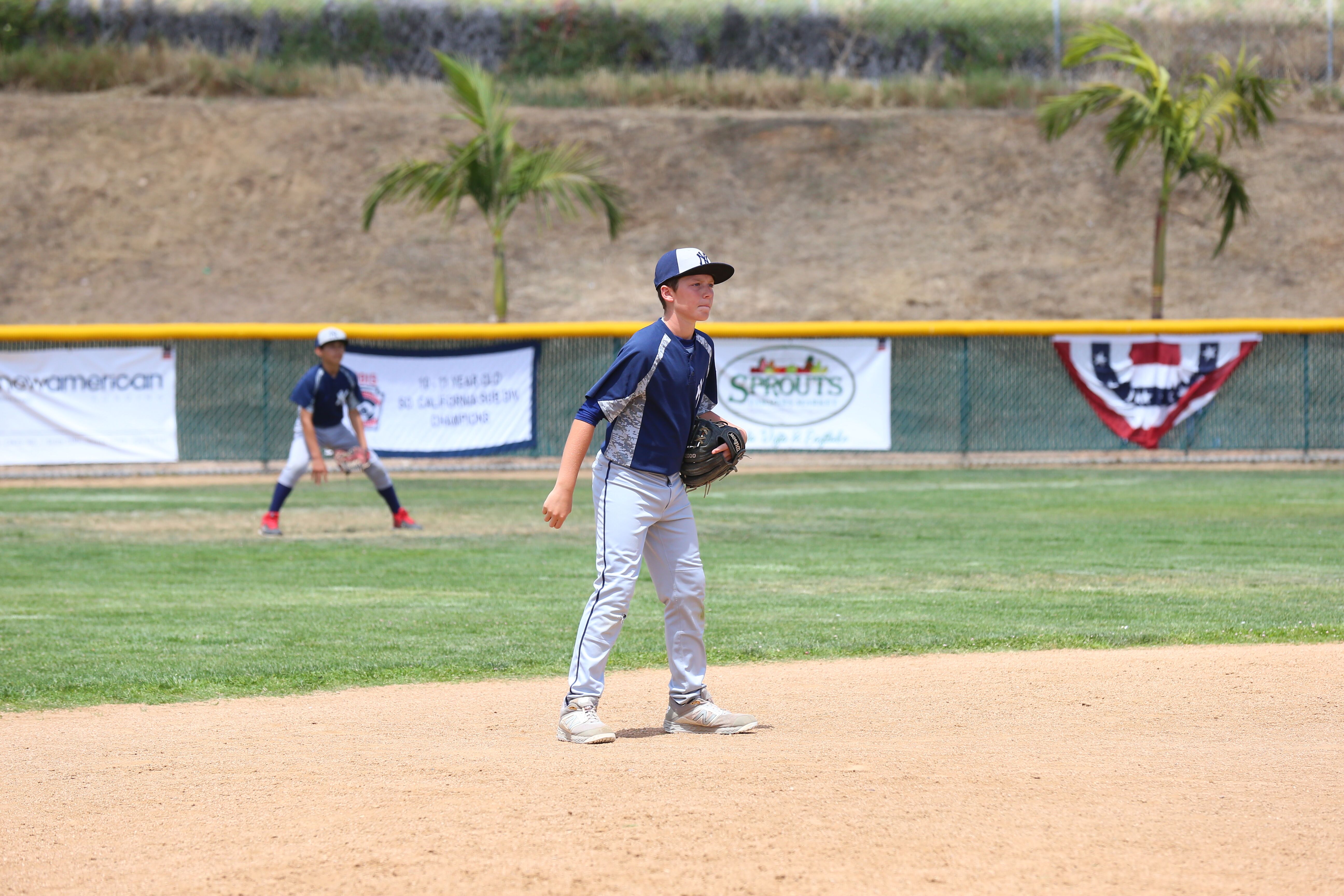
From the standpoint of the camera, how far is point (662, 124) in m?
36.5

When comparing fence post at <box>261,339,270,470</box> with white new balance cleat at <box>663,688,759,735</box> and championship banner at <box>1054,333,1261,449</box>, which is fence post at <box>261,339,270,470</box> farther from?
white new balance cleat at <box>663,688,759,735</box>

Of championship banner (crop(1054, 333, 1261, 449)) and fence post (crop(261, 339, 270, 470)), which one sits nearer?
fence post (crop(261, 339, 270, 470))

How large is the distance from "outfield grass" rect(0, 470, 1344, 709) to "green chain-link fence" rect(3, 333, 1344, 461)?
2.74 m

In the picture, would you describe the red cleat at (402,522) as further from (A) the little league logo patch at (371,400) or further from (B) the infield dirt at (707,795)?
(B) the infield dirt at (707,795)

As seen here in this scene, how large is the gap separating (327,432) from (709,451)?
8.60 meters

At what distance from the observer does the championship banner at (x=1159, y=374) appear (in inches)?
791

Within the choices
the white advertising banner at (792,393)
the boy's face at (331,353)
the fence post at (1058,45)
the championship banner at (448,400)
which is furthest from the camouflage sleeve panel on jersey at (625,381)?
the fence post at (1058,45)

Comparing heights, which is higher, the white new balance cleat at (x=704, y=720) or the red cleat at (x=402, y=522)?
the white new balance cleat at (x=704, y=720)

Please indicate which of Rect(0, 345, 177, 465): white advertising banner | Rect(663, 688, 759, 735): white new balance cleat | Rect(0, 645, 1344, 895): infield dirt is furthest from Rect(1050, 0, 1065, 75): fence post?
Rect(663, 688, 759, 735): white new balance cleat

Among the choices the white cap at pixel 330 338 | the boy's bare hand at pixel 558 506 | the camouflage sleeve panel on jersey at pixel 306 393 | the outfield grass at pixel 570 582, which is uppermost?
the white cap at pixel 330 338

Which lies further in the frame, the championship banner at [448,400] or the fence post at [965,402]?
the fence post at [965,402]

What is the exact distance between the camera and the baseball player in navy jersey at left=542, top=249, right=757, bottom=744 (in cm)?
551

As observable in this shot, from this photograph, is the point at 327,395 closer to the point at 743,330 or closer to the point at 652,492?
the point at 743,330

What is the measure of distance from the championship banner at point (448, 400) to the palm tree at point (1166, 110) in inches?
393
